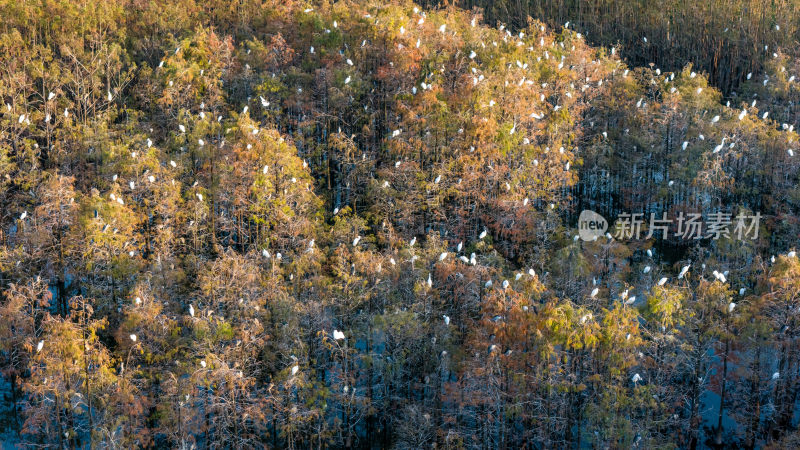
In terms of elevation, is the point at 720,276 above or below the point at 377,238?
above

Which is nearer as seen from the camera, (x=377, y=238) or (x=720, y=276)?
(x=720, y=276)

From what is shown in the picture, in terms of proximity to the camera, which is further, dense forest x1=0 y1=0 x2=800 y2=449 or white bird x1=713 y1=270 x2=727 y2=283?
white bird x1=713 y1=270 x2=727 y2=283

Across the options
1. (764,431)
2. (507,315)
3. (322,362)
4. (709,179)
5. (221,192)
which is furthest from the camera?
(709,179)

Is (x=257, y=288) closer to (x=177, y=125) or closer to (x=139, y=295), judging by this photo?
(x=139, y=295)

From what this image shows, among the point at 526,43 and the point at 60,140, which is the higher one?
the point at 526,43

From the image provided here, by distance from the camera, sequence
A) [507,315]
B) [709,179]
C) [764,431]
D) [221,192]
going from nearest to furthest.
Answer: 1. [507,315]
2. [764,431]
3. [221,192]
4. [709,179]

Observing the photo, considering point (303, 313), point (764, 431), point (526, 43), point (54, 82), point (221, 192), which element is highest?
point (526, 43)

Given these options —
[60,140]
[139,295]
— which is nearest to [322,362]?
[139,295]

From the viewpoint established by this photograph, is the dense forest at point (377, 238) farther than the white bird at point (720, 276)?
No
